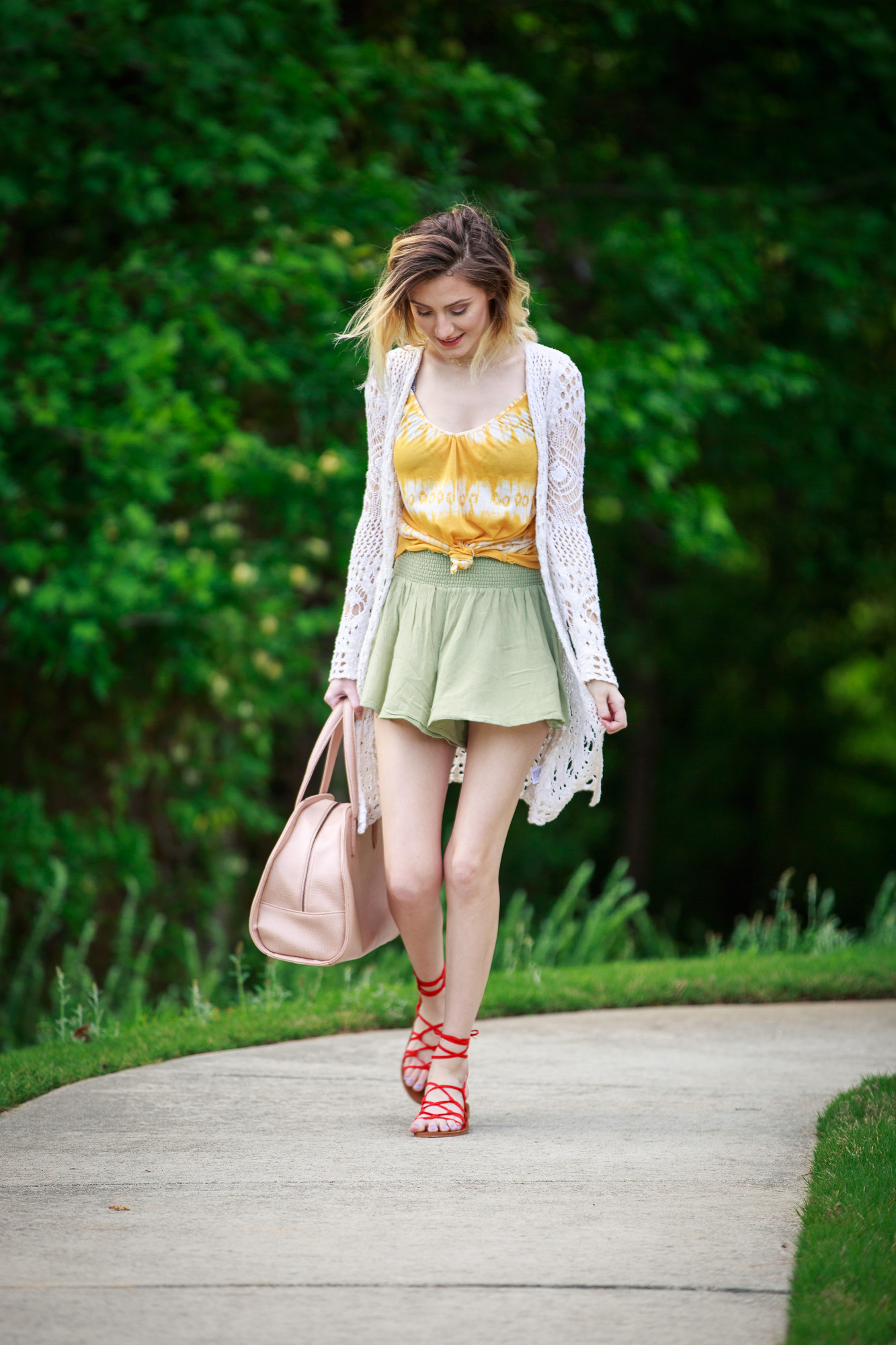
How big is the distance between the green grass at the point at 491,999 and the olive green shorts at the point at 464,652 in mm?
1302

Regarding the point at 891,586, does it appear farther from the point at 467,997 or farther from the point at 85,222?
the point at 467,997

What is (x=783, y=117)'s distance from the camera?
10375mm

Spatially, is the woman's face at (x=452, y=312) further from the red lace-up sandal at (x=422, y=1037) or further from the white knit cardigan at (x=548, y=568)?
the red lace-up sandal at (x=422, y=1037)

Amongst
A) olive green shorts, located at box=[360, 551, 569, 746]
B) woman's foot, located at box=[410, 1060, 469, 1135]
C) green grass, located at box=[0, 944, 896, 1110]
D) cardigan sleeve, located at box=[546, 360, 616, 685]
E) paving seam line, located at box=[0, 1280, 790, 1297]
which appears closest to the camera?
paving seam line, located at box=[0, 1280, 790, 1297]

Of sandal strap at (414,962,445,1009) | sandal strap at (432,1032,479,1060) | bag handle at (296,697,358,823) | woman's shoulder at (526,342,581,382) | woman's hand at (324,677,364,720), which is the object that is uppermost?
woman's shoulder at (526,342,581,382)

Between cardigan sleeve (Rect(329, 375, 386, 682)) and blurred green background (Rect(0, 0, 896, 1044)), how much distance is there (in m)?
2.11

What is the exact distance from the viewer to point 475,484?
12.1ft

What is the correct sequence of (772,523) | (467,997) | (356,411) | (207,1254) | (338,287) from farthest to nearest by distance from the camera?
1. (772,523)
2. (356,411)
3. (338,287)
4. (467,997)
5. (207,1254)

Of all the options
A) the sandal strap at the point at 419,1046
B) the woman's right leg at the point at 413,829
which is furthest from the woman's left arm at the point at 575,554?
the sandal strap at the point at 419,1046

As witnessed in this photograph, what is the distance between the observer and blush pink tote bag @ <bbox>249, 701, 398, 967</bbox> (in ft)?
11.9

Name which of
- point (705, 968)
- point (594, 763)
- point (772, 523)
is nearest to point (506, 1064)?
point (594, 763)

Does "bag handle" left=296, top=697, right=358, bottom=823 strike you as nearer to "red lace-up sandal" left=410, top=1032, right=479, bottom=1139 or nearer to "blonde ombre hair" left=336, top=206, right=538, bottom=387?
"red lace-up sandal" left=410, top=1032, right=479, bottom=1139

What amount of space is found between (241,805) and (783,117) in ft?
19.7

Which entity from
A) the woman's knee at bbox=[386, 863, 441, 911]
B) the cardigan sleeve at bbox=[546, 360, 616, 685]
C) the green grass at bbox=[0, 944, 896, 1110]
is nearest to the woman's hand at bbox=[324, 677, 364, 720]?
the woman's knee at bbox=[386, 863, 441, 911]
